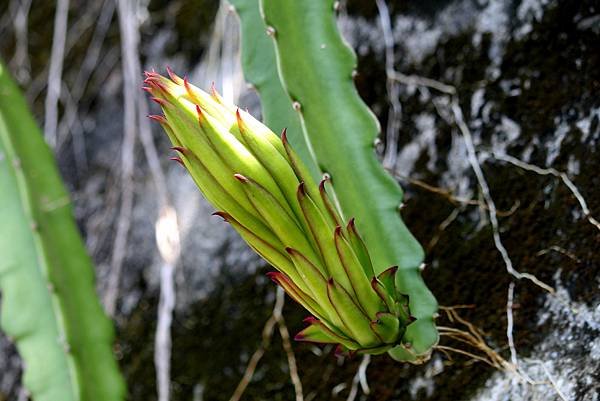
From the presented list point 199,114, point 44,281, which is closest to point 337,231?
point 199,114

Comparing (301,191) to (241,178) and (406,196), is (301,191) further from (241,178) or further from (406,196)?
(406,196)

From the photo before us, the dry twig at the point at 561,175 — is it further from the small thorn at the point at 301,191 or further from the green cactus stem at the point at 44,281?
the green cactus stem at the point at 44,281

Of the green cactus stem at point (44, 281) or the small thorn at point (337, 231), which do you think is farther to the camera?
the green cactus stem at point (44, 281)

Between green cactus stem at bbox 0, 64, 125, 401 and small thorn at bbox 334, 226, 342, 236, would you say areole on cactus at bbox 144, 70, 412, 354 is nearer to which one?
small thorn at bbox 334, 226, 342, 236

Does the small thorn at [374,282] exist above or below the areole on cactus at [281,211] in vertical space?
below

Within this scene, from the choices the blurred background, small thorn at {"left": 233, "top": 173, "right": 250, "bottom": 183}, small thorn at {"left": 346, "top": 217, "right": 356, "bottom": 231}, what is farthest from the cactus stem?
the blurred background

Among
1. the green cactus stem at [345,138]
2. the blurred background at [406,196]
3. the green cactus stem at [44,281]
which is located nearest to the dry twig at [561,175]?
the blurred background at [406,196]
